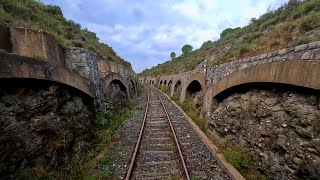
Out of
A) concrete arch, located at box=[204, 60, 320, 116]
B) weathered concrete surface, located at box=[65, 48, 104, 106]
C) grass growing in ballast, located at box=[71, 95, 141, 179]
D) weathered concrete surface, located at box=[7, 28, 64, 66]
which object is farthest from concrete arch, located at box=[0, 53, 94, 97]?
concrete arch, located at box=[204, 60, 320, 116]

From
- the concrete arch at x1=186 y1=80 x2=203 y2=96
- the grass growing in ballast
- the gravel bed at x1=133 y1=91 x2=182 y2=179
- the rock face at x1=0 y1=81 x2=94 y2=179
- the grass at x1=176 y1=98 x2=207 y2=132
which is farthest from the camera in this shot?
the concrete arch at x1=186 y1=80 x2=203 y2=96

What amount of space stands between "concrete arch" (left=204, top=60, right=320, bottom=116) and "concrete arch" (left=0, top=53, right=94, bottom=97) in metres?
4.80

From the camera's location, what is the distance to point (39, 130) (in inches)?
201

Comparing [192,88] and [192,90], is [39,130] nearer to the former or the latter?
[192,88]

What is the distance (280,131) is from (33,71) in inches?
209

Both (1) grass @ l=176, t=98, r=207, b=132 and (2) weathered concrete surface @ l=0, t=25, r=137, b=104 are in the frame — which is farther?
(1) grass @ l=176, t=98, r=207, b=132

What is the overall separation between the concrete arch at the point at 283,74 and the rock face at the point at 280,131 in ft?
1.06

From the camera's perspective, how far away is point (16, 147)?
14.3 ft

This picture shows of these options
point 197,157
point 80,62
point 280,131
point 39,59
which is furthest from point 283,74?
point 80,62

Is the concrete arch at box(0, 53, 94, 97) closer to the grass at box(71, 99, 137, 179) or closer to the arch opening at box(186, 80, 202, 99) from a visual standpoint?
the grass at box(71, 99, 137, 179)

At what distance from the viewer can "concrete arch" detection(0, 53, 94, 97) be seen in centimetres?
429

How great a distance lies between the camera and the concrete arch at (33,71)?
14.1ft

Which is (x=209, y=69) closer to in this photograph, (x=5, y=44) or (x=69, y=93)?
(x=69, y=93)

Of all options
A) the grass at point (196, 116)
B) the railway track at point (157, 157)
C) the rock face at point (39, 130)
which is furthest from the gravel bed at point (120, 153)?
the grass at point (196, 116)
